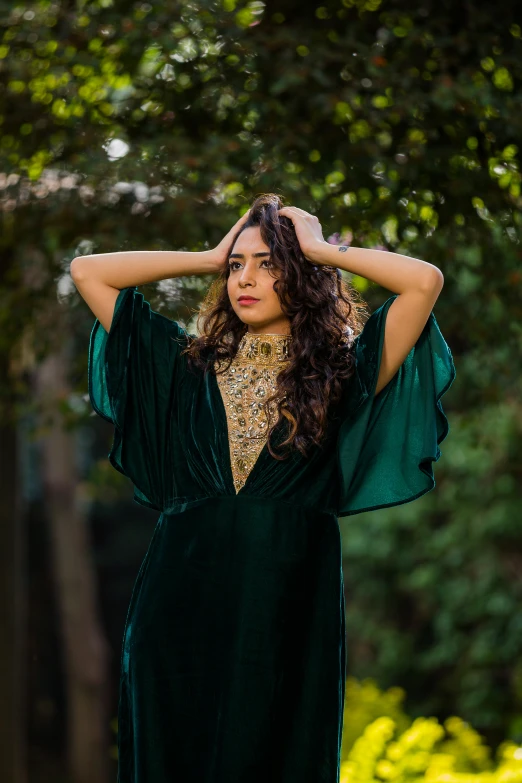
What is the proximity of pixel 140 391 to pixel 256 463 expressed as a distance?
35 centimetres

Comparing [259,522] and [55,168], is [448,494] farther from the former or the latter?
[259,522]

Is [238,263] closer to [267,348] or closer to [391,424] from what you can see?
[267,348]

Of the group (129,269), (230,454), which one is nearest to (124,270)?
(129,269)

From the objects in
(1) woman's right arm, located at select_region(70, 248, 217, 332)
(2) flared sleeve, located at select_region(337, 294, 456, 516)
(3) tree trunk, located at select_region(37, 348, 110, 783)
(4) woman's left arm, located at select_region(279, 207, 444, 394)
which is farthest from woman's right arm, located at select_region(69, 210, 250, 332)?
(3) tree trunk, located at select_region(37, 348, 110, 783)

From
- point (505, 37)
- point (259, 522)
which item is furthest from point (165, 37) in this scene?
point (259, 522)

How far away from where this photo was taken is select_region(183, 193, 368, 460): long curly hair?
241cm

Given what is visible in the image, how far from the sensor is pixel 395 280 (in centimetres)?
238

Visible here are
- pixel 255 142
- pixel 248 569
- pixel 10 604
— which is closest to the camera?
pixel 248 569

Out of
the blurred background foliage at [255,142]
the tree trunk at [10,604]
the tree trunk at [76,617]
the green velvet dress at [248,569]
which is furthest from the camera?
the tree trunk at [76,617]

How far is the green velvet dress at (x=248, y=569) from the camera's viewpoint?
7.62ft

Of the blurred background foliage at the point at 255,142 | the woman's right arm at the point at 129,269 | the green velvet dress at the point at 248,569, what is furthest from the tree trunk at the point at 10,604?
the green velvet dress at the point at 248,569

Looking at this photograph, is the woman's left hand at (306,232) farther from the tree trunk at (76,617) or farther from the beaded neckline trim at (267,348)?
the tree trunk at (76,617)

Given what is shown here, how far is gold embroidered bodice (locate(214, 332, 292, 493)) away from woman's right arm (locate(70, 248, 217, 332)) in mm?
195

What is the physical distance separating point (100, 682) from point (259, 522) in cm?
763
